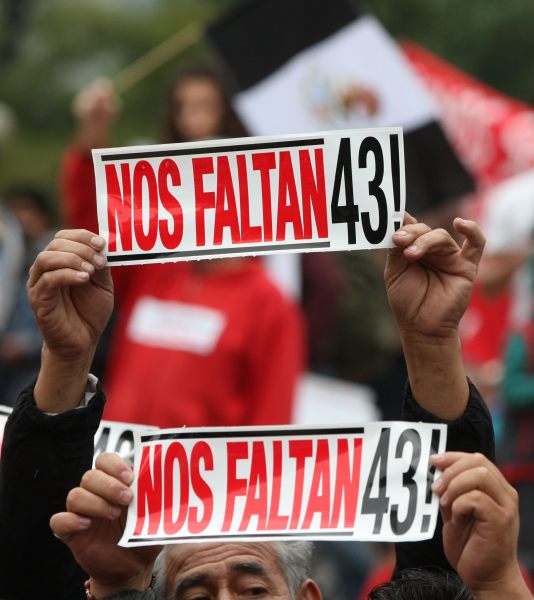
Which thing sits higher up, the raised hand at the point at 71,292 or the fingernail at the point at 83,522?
the raised hand at the point at 71,292

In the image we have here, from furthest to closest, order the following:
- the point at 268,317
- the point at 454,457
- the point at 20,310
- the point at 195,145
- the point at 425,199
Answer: the point at 20,310, the point at 425,199, the point at 268,317, the point at 195,145, the point at 454,457

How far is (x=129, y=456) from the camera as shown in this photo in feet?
12.0

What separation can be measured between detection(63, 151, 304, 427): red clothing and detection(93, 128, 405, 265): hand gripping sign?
7.83ft

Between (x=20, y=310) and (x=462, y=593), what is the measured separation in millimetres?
4579

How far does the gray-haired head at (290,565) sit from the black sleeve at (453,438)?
0.24 metres

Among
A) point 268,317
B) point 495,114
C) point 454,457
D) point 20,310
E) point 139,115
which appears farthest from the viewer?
point 139,115

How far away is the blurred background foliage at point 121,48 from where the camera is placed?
39.9 feet

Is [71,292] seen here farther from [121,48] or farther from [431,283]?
[121,48]

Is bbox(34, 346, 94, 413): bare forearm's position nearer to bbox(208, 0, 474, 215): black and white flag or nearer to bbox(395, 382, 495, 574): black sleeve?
bbox(395, 382, 495, 574): black sleeve

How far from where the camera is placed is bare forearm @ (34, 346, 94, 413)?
132 inches

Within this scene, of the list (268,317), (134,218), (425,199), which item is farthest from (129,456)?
(425,199)

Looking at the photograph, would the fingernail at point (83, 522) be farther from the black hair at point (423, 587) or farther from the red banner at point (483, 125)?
the red banner at point (483, 125)

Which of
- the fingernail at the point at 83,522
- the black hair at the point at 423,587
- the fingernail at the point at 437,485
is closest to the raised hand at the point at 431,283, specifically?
the fingernail at the point at 437,485

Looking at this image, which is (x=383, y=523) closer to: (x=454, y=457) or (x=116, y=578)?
(x=454, y=457)
